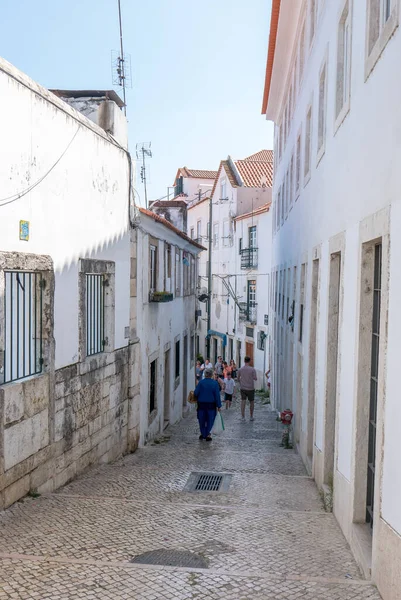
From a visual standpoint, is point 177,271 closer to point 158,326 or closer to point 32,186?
Answer: point 158,326

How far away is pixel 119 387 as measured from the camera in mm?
9789

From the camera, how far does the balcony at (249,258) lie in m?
31.0

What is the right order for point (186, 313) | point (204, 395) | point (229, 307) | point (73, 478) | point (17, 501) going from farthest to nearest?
point (229, 307) → point (186, 313) → point (204, 395) → point (73, 478) → point (17, 501)

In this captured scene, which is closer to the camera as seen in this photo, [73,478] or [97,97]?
[73,478]

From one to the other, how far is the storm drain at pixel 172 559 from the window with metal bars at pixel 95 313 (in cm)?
397

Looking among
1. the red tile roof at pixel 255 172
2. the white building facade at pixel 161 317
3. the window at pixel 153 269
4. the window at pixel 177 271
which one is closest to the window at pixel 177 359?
the white building facade at pixel 161 317

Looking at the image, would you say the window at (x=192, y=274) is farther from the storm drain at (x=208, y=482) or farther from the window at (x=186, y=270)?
the storm drain at (x=208, y=482)

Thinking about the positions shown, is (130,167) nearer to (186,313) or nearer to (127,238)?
(127,238)

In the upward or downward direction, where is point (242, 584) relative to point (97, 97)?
downward

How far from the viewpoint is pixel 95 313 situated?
897cm

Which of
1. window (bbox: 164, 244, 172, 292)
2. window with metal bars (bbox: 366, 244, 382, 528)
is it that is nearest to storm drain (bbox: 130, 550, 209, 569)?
window with metal bars (bbox: 366, 244, 382, 528)

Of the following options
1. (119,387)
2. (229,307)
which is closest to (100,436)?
(119,387)

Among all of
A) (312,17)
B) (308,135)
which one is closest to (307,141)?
(308,135)

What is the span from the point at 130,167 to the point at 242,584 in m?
7.36
